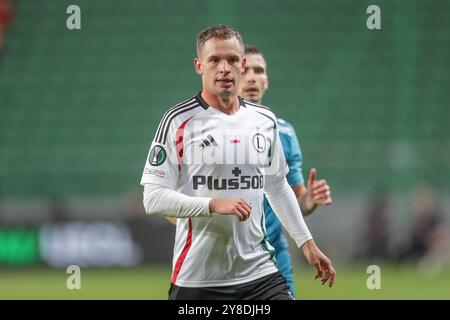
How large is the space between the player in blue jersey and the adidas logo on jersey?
114 cm

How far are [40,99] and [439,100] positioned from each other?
7.94 m

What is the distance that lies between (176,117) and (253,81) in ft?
6.15

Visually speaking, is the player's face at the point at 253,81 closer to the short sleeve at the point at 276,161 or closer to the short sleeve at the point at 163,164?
the short sleeve at the point at 276,161

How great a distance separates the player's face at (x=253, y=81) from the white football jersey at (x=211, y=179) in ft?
5.40

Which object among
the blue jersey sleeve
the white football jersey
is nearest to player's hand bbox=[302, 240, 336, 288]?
the white football jersey

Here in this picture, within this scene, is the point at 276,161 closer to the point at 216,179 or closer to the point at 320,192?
the point at 216,179

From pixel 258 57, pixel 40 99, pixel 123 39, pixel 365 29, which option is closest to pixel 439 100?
pixel 365 29

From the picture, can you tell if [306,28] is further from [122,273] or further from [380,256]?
[122,273]

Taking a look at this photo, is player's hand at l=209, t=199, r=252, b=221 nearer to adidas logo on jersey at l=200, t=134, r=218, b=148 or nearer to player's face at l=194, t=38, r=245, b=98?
adidas logo on jersey at l=200, t=134, r=218, b=148

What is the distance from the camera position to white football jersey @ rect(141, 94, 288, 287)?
16.0ft

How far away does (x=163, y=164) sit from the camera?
189 inches

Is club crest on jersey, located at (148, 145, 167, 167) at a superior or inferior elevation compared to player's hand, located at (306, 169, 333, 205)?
superior

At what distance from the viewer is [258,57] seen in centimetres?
682

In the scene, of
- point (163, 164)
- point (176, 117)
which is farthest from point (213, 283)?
point (176, 117)
